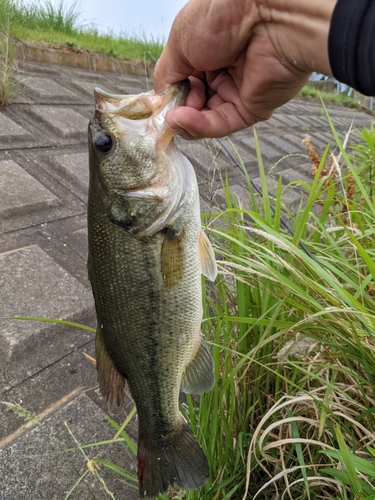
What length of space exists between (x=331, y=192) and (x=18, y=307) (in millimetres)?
1611

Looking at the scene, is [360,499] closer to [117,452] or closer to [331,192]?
[117,452]

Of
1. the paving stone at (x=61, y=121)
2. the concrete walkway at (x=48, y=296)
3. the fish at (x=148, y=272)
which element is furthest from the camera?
the paving stone at (x=61, y=121)

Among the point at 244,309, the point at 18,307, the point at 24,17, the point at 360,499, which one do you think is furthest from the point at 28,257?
the point at 24,17

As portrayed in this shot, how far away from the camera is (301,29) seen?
1.28 m

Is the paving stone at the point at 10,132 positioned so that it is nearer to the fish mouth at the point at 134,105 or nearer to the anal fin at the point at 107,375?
the fish mouth at the point at 134,105

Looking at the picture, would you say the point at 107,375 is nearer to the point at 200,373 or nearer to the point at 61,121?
the point at 200,373

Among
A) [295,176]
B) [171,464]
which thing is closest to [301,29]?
[171,464]

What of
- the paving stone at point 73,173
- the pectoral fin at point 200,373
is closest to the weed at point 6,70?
the paving stone at point 73,173

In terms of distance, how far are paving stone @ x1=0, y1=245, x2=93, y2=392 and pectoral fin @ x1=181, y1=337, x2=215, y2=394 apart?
90 centimetres

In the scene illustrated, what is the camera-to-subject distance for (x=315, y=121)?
8.37 meters

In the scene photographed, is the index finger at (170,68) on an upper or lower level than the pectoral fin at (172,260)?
upper

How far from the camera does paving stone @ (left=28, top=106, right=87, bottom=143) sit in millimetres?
3742

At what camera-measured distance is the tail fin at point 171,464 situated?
1282mm

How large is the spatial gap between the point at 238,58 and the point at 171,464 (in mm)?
1403
